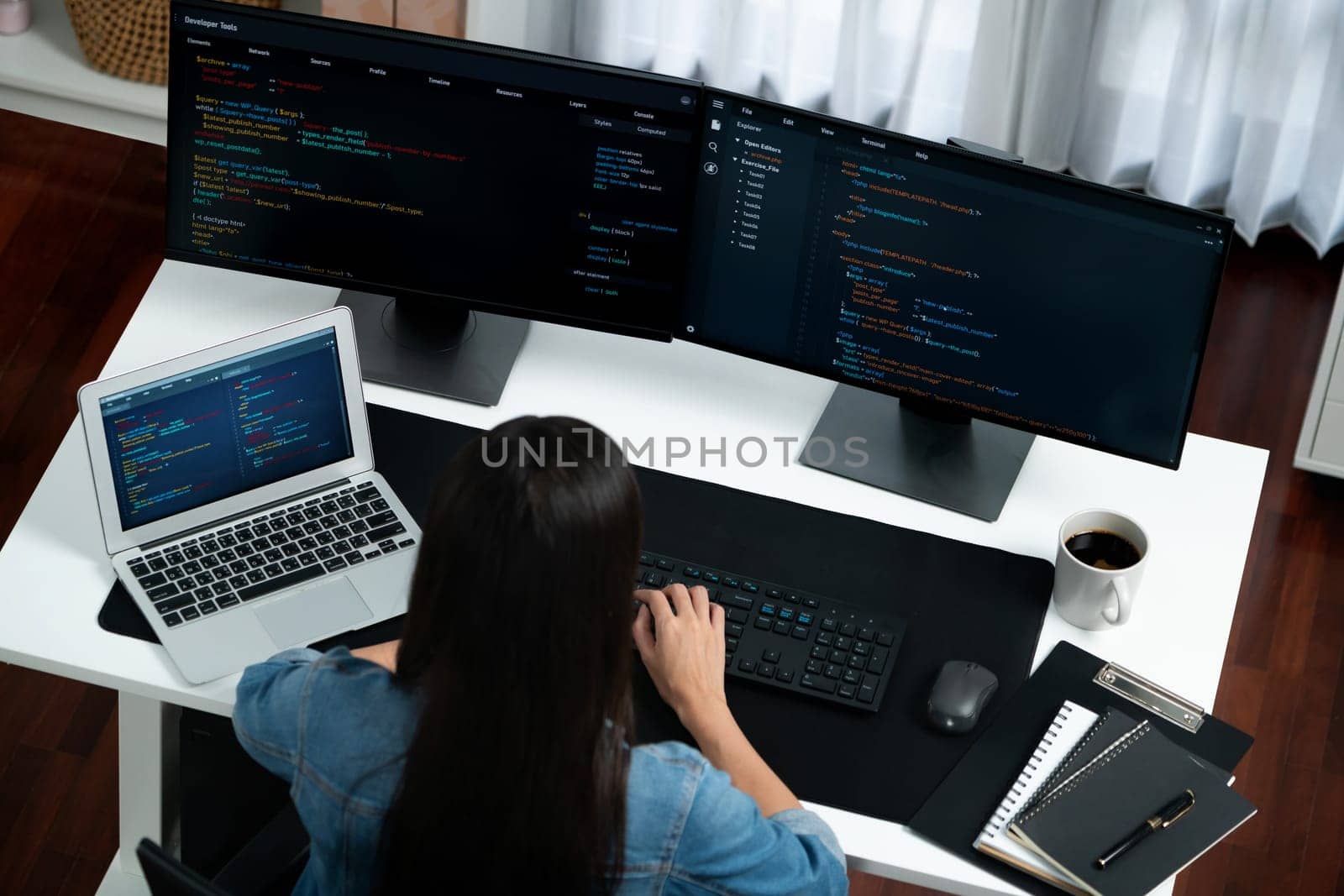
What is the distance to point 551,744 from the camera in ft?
4.13

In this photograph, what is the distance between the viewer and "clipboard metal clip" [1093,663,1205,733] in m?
1.73

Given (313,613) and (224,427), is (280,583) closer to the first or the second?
(313,613)

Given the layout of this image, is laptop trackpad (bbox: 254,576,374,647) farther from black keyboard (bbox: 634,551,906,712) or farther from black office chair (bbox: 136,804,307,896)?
black keyboard (bbox: 634,551,906,712)

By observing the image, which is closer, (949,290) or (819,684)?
(819,684)

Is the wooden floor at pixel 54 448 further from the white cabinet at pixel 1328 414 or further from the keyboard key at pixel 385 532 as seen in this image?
the keyboard key at pixel 385 532

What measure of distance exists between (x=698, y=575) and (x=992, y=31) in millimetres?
1862

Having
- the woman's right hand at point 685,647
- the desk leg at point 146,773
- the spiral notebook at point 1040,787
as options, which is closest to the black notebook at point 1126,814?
the spiral notebook at point 1040,787

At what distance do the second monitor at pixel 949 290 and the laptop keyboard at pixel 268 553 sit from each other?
450 mm

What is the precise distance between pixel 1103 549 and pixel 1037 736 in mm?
241

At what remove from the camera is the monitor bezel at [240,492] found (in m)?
1.69

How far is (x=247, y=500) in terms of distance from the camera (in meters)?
1.82

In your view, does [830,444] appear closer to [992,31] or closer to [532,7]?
[992,31]

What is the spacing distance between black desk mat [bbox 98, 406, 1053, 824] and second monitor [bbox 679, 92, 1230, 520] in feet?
0.31

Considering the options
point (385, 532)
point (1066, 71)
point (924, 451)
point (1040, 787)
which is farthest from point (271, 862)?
point (1066, 71)
